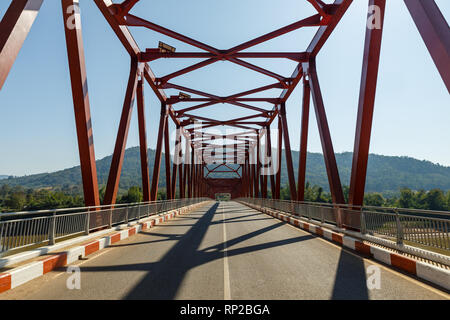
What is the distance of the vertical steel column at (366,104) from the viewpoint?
8180 millimetres

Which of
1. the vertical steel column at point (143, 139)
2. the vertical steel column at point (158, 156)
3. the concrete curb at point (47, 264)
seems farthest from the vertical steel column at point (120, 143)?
the vertical steel column at point (158, 156)

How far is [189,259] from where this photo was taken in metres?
5.86

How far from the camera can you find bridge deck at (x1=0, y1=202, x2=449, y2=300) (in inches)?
146

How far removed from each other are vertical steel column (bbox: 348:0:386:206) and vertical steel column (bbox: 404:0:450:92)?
Result: 235cm

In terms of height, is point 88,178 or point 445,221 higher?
point 88,178

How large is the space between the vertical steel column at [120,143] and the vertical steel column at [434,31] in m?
10.5

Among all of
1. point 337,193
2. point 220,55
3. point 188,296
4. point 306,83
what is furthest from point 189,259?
point 306,83

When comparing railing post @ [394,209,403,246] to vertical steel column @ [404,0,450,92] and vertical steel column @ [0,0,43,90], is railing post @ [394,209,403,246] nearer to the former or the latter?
vertical steel column @ [404,0,450,92]

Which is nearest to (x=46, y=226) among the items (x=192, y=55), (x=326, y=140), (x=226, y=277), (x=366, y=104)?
(x=226, y=277)

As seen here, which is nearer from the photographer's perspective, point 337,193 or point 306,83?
point 337,193

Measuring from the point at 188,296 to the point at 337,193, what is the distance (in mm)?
8730
